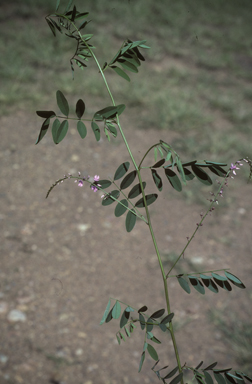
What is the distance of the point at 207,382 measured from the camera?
2.24 feet

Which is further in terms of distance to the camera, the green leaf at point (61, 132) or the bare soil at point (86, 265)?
the bare soil at point (86, 265)

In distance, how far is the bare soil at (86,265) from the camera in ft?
5.99

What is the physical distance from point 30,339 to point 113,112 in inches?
61.9

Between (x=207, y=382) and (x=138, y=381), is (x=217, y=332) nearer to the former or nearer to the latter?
(x=138, y=381)

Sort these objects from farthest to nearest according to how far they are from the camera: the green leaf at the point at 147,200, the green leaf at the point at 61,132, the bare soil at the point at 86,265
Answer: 1. the bare soil at the point at 86,265
2. the green leaf at the point at 147,200
3. the green leaf at the point at 61,132

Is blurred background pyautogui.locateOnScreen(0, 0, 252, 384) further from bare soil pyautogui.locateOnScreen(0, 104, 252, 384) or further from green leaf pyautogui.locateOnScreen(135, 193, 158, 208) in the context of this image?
green leaf pyautogui.locateOnScreen(135, 193, 158, 208)

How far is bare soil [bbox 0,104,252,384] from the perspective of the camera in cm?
183

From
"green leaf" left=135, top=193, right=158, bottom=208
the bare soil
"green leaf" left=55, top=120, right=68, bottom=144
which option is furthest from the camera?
the bare soil

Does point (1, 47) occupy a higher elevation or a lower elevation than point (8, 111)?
higher

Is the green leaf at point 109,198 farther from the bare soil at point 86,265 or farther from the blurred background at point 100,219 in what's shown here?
the bare soil at point 86,265

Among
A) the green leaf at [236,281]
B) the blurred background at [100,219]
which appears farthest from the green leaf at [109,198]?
the blurred background at [100,219]

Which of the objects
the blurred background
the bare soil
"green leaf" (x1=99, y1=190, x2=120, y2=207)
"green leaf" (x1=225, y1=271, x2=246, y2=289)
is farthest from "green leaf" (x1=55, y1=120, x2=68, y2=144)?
the bare soil

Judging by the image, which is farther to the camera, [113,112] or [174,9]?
[174,9]

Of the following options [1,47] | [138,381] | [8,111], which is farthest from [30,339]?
[1,47]
